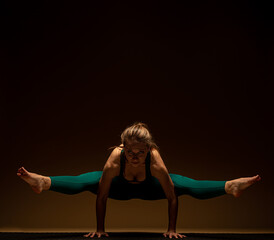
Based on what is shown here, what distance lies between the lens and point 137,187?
2.63 meters

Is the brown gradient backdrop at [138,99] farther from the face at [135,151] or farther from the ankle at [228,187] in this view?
the face at [135,151]

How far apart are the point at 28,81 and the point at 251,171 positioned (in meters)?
2.14

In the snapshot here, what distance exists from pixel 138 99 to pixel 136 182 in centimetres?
107

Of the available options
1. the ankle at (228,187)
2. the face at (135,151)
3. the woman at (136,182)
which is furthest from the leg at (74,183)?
the ankle at (228,187)

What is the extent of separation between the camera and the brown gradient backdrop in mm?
3436

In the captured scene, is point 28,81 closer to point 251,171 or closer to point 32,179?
point 32,179

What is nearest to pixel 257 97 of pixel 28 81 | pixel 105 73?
pixel 105 73

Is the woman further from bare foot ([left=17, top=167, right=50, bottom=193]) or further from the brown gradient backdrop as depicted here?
the brown gradient backdrop

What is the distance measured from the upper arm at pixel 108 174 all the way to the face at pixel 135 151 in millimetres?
152

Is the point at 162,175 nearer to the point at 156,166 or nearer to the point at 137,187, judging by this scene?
the point at 156,166

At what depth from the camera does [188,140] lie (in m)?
3.47

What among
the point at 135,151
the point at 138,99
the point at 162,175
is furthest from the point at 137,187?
the point at 138,99

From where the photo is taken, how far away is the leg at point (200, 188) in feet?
8.23

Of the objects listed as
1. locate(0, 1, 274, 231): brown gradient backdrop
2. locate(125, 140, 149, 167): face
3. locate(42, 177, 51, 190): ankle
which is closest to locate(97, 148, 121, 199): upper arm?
locate(125, 140, 149, 167): face
